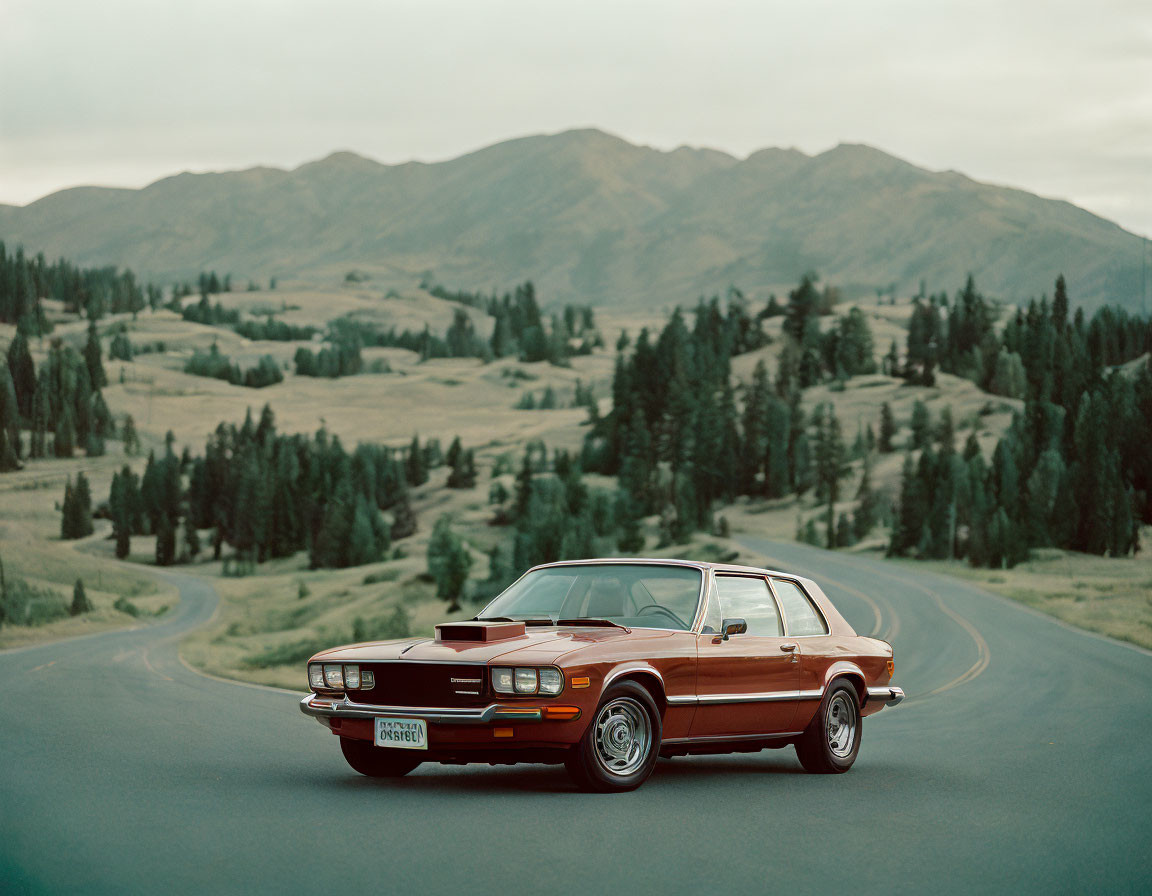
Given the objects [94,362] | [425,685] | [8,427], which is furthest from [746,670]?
[94,362]

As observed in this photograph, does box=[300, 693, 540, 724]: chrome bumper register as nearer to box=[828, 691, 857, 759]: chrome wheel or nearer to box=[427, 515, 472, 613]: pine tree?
box=[828, 691, 857, 759]: chrome wheel

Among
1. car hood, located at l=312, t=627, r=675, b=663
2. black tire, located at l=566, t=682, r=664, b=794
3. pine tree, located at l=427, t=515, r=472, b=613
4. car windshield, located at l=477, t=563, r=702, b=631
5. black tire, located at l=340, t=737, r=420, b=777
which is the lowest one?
pine tree, located at l=427, t=515, r=472, b=613

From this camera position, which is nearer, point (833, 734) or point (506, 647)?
point (506, 647)

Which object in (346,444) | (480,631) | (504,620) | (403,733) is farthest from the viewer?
(346,444)

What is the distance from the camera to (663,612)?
424 inches

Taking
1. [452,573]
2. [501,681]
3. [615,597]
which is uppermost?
[615,597]

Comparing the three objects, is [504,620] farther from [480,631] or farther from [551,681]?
[551,681]

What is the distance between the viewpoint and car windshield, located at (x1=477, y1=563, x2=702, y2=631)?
10719 mm

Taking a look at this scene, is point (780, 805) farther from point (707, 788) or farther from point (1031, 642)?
point (1031, 642)

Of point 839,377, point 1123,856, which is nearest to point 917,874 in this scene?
point 1123,856

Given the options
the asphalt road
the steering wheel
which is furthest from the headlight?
the steering wheel

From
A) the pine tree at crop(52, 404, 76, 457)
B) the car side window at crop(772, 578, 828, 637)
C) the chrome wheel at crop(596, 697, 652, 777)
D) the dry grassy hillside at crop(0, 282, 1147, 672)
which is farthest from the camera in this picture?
the pine tree at crop(52, 404, 76, 457)

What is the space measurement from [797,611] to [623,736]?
2619mm

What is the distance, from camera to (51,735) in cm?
1445
